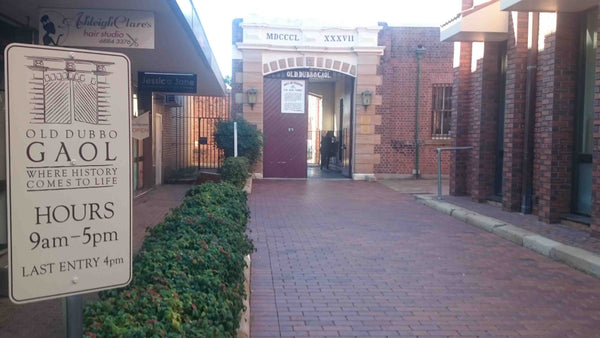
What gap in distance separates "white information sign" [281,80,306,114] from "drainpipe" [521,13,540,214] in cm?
1010

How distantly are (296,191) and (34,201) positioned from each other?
46.3ft

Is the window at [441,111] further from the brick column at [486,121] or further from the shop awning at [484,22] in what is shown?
the shop awning at [484,22]

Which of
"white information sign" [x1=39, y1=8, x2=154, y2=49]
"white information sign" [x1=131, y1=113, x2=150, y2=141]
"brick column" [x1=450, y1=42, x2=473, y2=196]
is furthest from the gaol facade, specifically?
"white information sign" [x1=39, y1=8, x2=154, y2=49]

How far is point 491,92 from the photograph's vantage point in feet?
40.2

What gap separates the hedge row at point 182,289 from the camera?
2771 millimetres

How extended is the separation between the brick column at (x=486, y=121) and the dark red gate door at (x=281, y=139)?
855cm

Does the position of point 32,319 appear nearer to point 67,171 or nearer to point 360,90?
point 67,171

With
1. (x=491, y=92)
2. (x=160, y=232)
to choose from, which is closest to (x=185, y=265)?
(x=160, y=232)

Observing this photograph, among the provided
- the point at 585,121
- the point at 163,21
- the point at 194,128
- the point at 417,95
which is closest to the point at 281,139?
the point at 417,95

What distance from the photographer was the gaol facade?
1931 cm

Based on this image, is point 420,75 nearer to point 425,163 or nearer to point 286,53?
point 425,163

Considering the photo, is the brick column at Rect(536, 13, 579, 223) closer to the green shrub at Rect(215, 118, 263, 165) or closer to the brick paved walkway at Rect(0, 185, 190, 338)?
the brick paved walkway at Rect(0, 185, 190, 338)

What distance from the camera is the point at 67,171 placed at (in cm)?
217

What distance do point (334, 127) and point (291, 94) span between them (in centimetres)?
638
